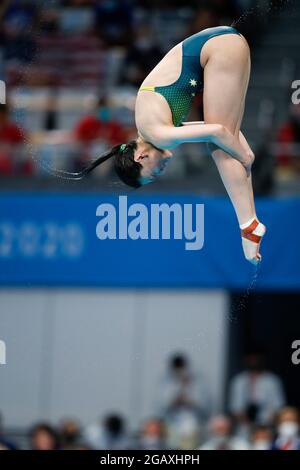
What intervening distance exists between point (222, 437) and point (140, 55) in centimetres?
261

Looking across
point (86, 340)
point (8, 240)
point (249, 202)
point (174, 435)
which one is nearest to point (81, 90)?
point (8, 240)

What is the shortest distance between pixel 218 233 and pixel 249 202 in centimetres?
116

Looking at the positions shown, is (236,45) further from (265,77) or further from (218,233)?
(265,77)

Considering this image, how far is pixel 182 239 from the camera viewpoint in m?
6.29

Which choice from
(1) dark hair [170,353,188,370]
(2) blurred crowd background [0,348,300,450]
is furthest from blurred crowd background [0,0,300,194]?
(2) blurred crowd background [0,348,300,450]

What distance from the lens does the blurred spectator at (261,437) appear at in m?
7.79

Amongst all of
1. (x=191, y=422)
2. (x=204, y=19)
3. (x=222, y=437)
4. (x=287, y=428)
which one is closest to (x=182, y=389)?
(x=191, y=422)

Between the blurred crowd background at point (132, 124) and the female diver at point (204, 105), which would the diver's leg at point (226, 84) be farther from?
the blurred crowd background at point (132, 124)

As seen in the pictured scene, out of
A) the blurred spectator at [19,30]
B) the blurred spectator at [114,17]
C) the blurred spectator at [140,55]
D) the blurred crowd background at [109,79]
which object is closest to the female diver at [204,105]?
the blurred crowd background at [109,79]

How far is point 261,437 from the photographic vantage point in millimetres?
7887

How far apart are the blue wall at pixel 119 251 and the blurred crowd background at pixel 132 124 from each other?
0.34 meters

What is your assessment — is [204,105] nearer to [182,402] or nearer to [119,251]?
[119,251]

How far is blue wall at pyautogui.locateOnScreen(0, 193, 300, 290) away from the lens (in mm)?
7078
